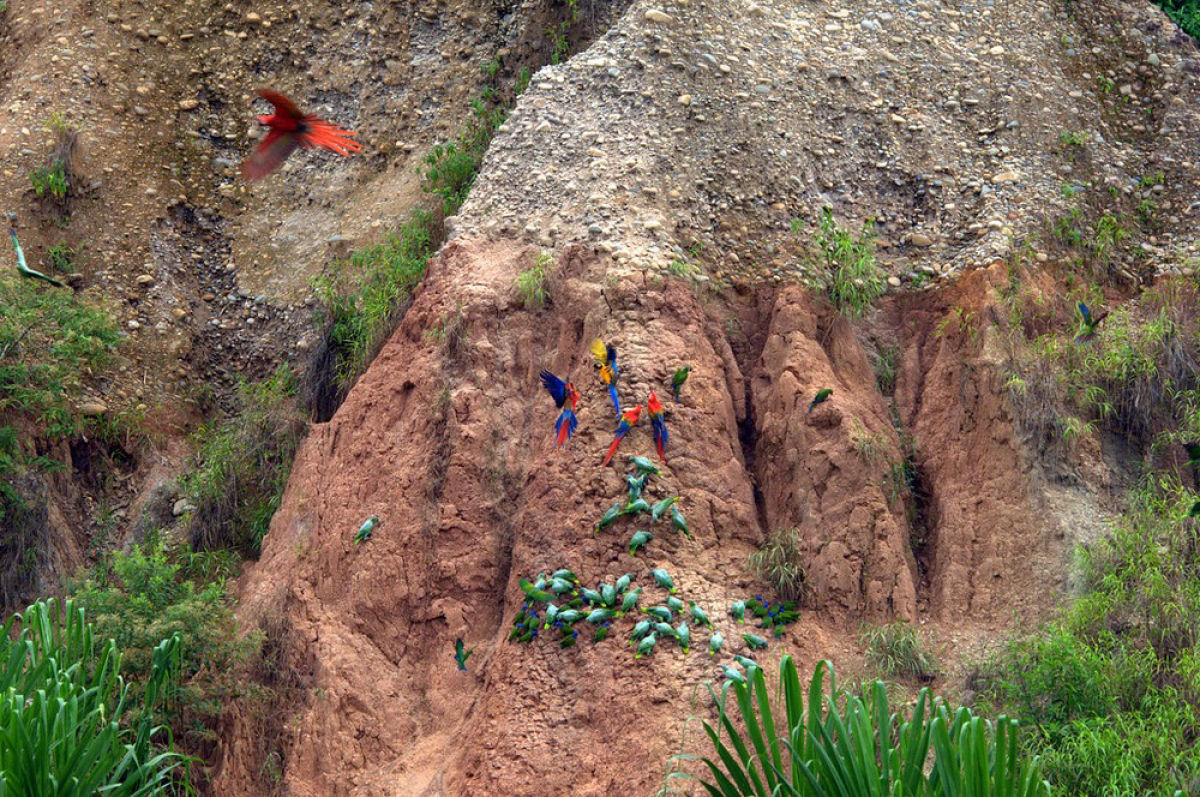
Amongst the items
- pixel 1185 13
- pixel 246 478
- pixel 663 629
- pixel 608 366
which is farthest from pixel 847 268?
pixel 1185 13

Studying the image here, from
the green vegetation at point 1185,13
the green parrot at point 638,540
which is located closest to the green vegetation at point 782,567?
the green parrot at point 638,540

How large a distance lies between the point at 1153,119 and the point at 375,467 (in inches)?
273

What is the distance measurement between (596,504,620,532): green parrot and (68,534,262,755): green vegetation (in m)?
2.47

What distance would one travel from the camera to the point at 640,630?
9.03 meters

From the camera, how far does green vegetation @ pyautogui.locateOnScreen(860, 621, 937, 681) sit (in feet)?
30.2

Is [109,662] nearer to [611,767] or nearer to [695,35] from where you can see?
[611,767]

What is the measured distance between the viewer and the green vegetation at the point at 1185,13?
45.0 feet

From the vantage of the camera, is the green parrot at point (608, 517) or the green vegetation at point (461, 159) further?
the green vegetation at point (461, 159)

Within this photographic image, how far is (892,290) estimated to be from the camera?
36.8ft

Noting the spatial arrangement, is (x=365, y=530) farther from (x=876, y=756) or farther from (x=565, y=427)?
(x=876, y=756)

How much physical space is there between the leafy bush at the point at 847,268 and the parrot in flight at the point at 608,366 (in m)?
1.83

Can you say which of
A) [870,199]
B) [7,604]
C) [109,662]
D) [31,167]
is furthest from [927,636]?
[31,167]

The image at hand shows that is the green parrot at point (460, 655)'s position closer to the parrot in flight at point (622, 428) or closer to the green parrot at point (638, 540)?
the green parrot at point (638, 540)

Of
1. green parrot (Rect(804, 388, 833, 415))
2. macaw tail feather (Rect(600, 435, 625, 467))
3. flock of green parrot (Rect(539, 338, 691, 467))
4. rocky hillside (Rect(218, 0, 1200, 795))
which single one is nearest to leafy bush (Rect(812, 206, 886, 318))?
rocky hillside (Rect(218, 0, 1200, 795))
